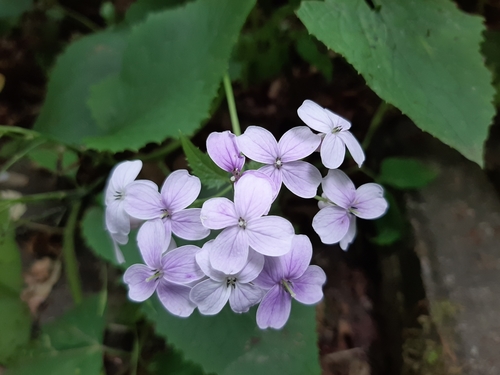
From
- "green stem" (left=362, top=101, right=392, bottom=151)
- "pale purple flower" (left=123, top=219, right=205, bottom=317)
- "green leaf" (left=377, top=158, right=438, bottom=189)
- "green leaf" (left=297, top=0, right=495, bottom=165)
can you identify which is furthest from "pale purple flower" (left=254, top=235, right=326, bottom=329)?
"green stem" (left=362, top=101, right=392, bottom=151)

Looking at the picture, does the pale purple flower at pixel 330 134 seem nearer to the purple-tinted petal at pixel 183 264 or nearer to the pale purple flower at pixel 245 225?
the pale purple flower at pixel 245 225

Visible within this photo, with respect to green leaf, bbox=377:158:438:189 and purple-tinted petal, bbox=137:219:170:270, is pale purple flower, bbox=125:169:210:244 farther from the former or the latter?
green leaf, bbox=377:158:438:189

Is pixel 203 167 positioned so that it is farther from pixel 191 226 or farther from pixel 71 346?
pixel 71 346

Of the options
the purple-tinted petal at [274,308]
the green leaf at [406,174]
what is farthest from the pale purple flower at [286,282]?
the green leaf at [406,174]

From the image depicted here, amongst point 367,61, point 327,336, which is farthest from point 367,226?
point 367,61

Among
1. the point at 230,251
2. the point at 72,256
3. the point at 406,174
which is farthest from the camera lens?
the point at 72,256

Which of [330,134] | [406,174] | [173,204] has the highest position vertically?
[330,134]

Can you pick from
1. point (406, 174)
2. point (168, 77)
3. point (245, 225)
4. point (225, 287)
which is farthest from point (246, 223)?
point (406, 174)
